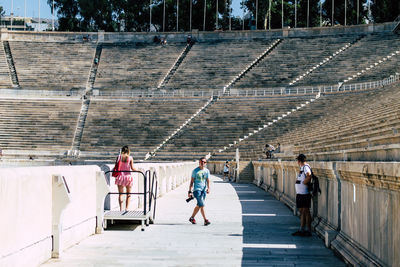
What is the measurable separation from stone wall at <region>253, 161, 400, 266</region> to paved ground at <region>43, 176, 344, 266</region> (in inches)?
16.6

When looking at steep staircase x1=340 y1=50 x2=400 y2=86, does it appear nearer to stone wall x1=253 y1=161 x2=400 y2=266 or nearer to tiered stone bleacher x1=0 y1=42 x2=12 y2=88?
tiered stone bleacher x1=0 y1=42 x2=12 y2=88

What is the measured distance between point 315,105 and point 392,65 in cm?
782

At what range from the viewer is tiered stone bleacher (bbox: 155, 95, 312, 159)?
46.8 meters

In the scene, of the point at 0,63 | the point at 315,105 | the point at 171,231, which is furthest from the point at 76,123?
the point at 171,231

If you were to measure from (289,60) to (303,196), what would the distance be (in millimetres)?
48781

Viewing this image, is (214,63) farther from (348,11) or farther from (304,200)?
(304,200)

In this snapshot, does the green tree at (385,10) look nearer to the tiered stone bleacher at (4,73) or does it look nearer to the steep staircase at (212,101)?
the steep staircase at (212,101)

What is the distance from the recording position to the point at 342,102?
1775 inches

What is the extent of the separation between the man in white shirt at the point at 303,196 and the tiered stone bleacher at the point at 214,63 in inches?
1754

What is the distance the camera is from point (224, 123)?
49562mm

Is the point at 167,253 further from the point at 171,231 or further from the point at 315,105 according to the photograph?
the point at 315,105

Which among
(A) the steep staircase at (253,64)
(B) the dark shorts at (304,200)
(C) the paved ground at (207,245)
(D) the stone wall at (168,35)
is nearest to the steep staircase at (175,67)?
(D) the stone wall at (168,35)

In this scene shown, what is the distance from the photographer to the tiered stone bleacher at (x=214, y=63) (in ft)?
187

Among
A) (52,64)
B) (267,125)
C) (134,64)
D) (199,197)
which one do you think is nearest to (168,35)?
(134,64)
